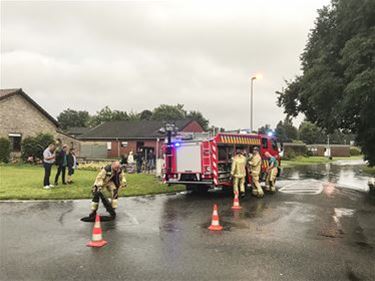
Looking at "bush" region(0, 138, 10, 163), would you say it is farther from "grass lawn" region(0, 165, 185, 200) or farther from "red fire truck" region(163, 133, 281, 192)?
"red fire truck" region(163, 133, 281, 192)

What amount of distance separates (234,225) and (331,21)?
749 inches

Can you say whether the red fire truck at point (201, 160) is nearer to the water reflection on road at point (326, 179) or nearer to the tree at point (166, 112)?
the water reflection on road at point (326, 179)

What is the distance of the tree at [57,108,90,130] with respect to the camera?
129m

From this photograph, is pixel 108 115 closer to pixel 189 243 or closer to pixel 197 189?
pixel 197 189

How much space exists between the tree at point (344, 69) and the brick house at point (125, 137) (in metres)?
29.3

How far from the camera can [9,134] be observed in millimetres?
34062

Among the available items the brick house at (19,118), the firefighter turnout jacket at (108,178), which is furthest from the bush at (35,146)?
the firefighter turnout jacket at (108,178)

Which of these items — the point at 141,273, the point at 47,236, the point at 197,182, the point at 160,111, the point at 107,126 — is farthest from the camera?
the point at 160,111

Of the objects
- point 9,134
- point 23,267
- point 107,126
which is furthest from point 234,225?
point 107,126

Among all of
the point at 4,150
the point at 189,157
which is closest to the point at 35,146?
the point at 4,150

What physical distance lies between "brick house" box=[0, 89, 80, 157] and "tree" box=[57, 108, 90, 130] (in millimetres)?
91182

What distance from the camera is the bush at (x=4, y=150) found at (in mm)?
31250

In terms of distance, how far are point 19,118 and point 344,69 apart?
87.3 feet

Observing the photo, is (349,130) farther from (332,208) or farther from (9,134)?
(9,134)
